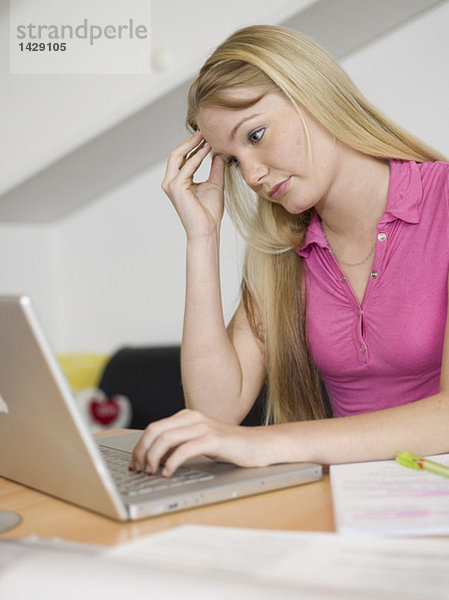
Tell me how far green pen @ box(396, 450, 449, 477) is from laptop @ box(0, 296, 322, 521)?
3.7 inches

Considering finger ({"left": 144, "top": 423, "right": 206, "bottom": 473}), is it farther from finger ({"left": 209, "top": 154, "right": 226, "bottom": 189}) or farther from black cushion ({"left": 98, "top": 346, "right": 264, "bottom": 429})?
black cushion ({"left": 98, "top": 346, "right": 264, "bottom": 429})

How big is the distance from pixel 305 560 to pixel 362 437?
0.39 m

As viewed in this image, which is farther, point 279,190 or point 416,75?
point 416,75

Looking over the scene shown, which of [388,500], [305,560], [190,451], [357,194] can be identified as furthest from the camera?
[357,194]

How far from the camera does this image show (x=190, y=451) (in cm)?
79

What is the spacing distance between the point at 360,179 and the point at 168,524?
0.84m

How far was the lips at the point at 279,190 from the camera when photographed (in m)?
1.26

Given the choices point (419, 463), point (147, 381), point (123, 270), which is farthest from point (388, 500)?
point (123, 270)

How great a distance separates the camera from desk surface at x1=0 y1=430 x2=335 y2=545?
66cm

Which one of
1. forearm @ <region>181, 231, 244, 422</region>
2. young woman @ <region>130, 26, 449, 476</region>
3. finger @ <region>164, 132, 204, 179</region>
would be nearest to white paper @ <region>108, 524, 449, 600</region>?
young woman @ <region>130, 26, 449, 476</region>

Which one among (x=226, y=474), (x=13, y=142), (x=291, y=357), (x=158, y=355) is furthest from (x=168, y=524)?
(x=13, y=142)

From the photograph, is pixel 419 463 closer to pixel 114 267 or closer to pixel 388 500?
pixel 388 500

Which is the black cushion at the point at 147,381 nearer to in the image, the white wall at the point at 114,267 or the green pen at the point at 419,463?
the white wall at the point at 114,267

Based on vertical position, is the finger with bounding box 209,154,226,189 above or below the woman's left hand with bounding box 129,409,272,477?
above
